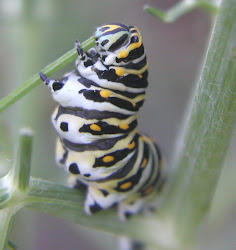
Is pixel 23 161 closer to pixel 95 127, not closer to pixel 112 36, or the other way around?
pixel 95 127

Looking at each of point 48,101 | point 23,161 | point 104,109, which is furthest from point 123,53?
point 48,101

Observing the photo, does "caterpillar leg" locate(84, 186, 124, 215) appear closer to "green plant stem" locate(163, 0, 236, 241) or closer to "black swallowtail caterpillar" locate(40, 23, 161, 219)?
"black swallowtail caterpillar" locate(40, 23, 161, 219)

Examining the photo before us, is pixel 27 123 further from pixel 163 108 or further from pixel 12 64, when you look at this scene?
pixel 163 108

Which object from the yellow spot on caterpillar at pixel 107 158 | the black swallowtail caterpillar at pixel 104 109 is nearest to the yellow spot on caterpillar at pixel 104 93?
the black swallowtail caterpillar at pixel 104 109

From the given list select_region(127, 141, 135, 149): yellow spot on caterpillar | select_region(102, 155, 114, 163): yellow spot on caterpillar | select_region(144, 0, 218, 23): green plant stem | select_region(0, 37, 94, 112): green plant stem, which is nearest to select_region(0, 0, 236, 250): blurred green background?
select_region(0, 37, 94, 112): green plant stem

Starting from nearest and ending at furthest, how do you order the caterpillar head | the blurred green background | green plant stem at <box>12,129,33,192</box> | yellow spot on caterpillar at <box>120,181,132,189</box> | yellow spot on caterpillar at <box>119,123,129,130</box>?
green plant stem at <box>12,129,33,192</box>, the caterpillar head, yellow spot on caterpillar at <box>119,123,129,130</box>, yellow spot on caterpillar at <box>120,181,132,189</box>, the blurred green background

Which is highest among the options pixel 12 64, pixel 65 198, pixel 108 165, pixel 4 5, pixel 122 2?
pixel 122 2

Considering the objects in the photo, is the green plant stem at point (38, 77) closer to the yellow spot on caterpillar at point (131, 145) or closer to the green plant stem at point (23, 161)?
the green plant stem at point (23, 161)

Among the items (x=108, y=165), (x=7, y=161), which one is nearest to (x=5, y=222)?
(x=7, y=161)
